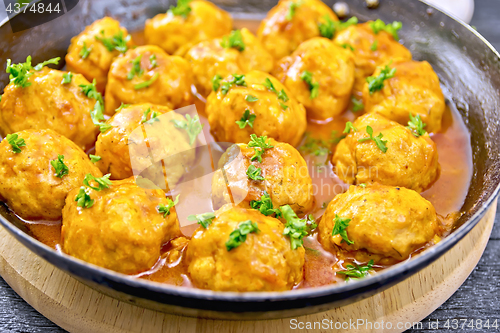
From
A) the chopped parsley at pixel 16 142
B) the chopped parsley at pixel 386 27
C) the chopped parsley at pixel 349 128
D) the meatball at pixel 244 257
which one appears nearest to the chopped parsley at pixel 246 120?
the chopped parsley at pixel 349 128

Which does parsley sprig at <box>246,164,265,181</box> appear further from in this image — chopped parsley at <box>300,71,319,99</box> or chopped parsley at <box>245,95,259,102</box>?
chopped parsley at <box>300,71,319,99</box>

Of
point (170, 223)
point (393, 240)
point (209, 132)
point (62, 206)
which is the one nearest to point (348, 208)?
point (393, 240)

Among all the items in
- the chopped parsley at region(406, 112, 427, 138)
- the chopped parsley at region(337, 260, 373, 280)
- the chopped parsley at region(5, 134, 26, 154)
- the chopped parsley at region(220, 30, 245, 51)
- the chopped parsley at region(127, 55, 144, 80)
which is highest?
the chopped parsley at region(220, 30, 245, 51)

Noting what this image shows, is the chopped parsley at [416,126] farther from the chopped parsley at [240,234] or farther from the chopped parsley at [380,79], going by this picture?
the chopped parsley at [240,234]

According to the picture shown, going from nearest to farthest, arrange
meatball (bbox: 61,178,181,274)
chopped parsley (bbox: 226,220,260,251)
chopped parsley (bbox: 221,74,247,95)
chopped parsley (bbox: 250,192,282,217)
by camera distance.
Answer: chopped parsley (bbox: 226,220,260,251)
meatball (bbox: 61,178,181,274)
chopped parsley (bbox: 250,192,282,217)
chopped parsley (bbox: 221,74,247,95)

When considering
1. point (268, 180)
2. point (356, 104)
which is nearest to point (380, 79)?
point (356, 104)

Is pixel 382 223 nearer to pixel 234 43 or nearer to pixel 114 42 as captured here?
pixel 234 43

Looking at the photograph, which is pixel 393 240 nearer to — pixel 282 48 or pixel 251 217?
pixel 251 217

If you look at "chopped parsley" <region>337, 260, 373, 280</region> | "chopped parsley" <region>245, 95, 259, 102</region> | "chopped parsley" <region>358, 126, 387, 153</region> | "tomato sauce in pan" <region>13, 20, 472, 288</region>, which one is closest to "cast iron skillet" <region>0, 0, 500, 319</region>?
"tomato sauce in pan" <region>13, 20, 472, 288</region>
